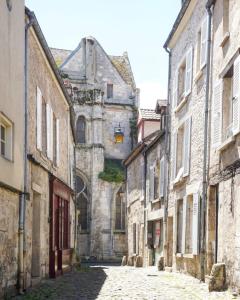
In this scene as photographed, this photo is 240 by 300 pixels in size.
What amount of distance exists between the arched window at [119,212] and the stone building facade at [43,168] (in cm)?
1761

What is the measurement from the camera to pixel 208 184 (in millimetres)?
11266

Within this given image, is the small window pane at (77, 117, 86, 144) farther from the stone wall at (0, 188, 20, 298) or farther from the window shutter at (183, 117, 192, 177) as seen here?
the stone wall at (0, 188, 20, 298)

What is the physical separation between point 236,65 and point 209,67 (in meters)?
2.42

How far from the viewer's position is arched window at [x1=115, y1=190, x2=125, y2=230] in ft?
111

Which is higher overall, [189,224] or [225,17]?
[225,17]

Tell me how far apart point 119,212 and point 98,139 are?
17.2 ft

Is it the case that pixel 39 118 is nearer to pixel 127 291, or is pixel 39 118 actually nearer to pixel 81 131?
pixel 127 291

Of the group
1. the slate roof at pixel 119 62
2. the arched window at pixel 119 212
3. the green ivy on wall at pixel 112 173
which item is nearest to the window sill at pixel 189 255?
the arched window at pixel 119 212

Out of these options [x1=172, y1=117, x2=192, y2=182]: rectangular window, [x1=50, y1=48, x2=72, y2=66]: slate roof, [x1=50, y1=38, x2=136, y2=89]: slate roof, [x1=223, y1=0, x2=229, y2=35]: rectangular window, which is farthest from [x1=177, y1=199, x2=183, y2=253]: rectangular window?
[x1=50, y1=48, x2=72, y2=66]: slate roof

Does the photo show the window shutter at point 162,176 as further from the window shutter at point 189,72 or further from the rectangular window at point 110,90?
the rectangular window at point 110,90

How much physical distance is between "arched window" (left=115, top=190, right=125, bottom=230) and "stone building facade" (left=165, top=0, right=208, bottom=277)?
1756 cm

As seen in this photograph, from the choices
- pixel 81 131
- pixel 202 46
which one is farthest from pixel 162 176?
pixel 81 131

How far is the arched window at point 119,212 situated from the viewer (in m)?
33.8

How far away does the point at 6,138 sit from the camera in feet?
30.0
